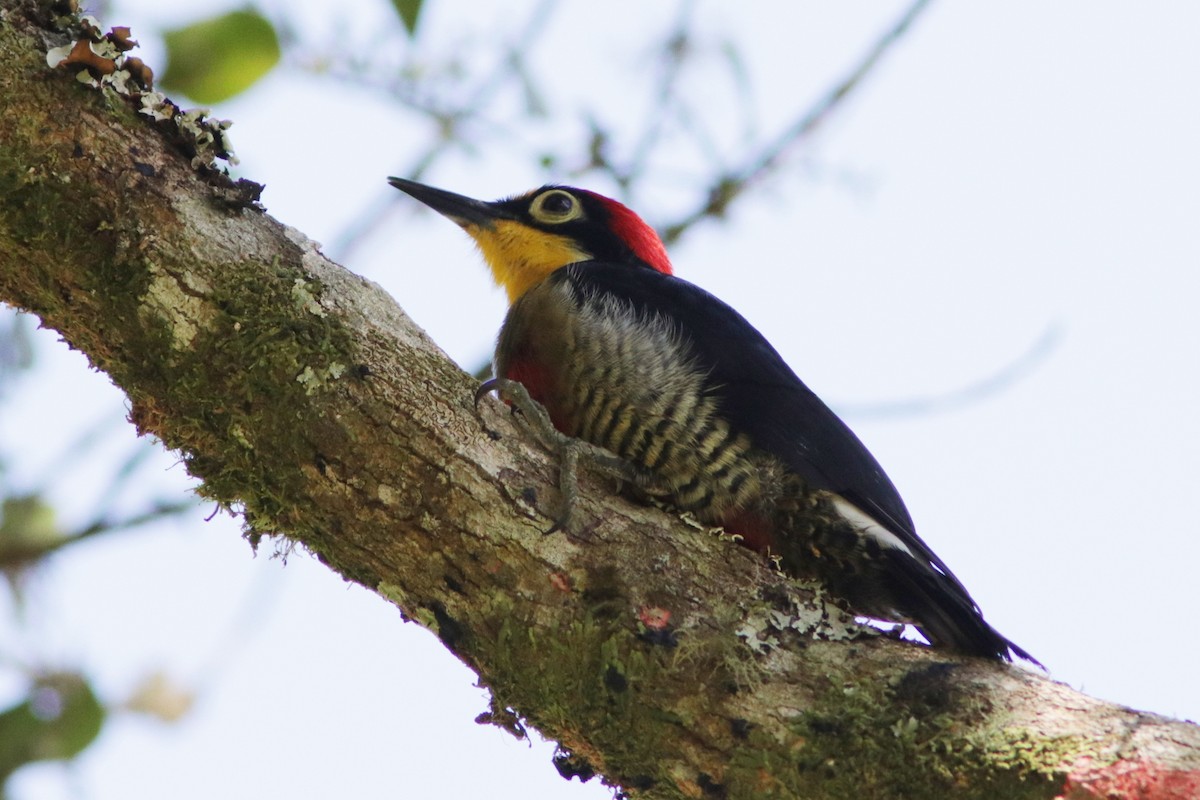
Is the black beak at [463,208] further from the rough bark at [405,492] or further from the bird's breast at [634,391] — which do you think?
the rough bark at [405,492]

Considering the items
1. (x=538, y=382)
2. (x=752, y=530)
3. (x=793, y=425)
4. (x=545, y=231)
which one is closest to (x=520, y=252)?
(x=545, y=231)

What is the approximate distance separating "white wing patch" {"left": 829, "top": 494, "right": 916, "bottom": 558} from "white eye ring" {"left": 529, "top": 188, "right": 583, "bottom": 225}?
2.16m

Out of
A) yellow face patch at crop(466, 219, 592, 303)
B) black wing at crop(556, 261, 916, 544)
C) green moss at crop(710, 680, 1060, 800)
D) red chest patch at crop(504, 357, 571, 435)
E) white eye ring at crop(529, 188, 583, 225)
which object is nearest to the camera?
green moss at crop(710, 680, 1060, 800)

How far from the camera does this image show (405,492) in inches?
106

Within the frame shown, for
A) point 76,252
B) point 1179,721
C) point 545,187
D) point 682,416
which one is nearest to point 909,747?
point 1179,721

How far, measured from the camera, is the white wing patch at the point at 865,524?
3.39 metres

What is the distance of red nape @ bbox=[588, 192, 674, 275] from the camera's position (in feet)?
17.0

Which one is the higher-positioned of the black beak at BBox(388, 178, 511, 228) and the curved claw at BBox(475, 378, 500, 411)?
the black beak at BBox(388, 178, 511, 228)

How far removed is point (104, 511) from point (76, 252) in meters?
1.86

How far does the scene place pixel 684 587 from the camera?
2.83m

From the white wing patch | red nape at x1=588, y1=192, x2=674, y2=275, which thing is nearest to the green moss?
the white wing patch

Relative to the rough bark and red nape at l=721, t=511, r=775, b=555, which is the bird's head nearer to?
red nape at l=721, t=511, r=775, b=555

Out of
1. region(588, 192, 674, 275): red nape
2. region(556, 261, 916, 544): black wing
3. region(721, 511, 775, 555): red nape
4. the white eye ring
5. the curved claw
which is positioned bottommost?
the curved claw

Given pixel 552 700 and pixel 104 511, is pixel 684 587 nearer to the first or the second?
pixel 552 700
